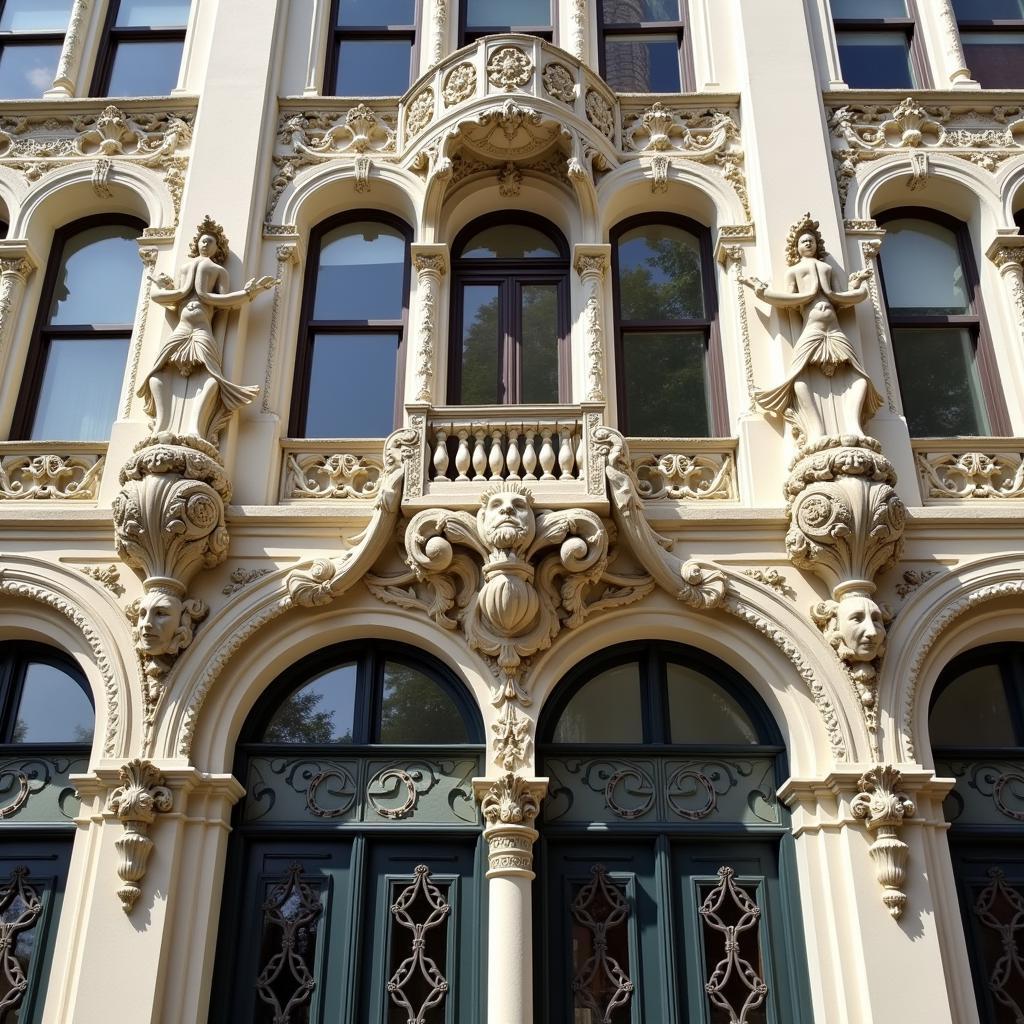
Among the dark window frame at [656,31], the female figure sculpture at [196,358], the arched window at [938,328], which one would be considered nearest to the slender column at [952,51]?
the arched window at [938,328]

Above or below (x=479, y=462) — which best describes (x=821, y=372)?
above

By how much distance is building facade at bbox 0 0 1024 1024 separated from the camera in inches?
338

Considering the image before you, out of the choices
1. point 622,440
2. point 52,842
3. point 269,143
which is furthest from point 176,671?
point 269,143

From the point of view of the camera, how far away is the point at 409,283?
1169 centimetres

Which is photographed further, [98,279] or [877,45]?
[877,45]

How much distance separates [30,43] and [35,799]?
918 centimetres

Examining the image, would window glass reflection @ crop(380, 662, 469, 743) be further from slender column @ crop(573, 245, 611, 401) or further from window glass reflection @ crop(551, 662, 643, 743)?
slender column @ crop(573, 245, 611, 401)

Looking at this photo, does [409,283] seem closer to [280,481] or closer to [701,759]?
[280,481]

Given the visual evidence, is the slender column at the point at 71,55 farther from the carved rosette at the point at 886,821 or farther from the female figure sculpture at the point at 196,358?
the carved rosette at the point at 886,821

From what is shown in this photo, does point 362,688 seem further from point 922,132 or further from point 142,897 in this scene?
point 922,132

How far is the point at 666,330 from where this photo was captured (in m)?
11.4

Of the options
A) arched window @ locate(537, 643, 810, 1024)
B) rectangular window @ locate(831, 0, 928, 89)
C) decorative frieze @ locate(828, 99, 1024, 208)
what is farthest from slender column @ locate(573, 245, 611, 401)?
rectangular window @ locate(831, 0, 928, 89)

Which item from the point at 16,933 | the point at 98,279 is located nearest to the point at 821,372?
the point at 98,279

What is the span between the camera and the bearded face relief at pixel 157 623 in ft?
29.9
